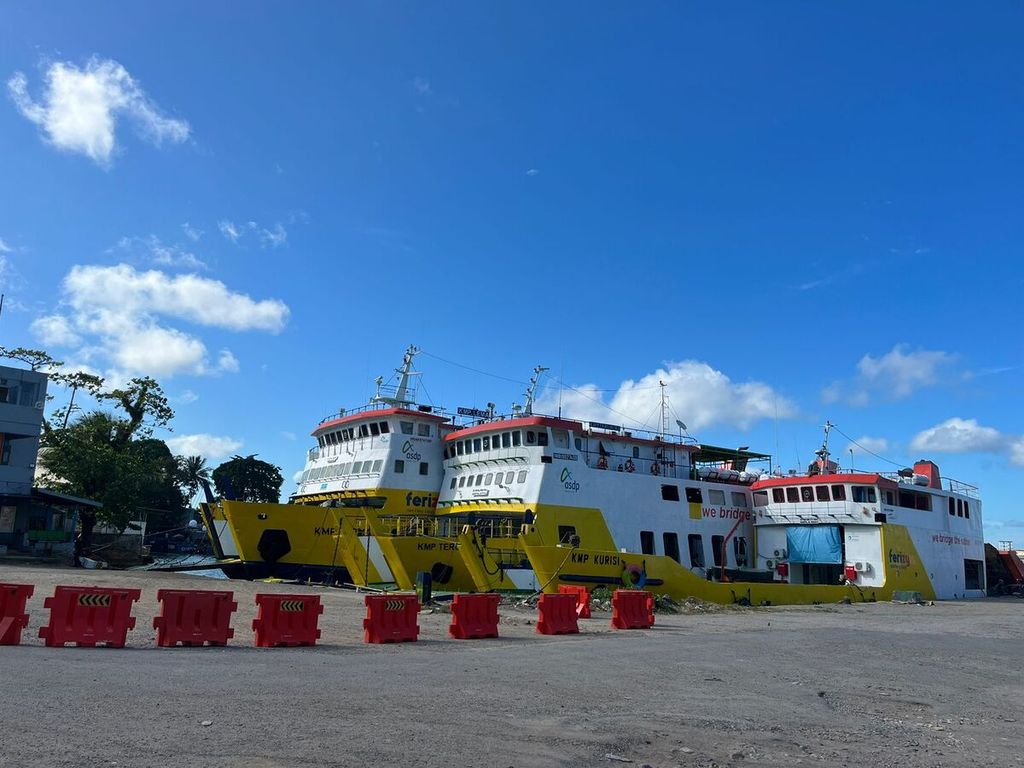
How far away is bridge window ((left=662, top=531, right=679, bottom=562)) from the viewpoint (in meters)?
29.7

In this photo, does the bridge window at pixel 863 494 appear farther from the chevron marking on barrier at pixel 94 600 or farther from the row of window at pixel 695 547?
the chevron marking on barrier at pixel 94 600

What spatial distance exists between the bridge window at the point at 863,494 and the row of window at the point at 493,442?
12649mm

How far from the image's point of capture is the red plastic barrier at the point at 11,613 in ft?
33.4

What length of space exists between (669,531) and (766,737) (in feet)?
77.6

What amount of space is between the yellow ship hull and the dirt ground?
8.43 metres

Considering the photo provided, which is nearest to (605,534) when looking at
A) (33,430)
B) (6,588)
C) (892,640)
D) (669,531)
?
(669,531)

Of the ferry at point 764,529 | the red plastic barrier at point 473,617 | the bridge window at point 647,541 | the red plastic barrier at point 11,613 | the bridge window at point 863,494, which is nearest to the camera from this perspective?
the red plastic barrier at point 11,613

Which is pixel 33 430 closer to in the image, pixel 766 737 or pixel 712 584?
pixel 712 584

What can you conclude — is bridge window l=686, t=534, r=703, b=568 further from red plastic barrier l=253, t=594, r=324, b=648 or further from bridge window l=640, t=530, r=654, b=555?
red plastic barrier l=253, t=594, r=324, b=648

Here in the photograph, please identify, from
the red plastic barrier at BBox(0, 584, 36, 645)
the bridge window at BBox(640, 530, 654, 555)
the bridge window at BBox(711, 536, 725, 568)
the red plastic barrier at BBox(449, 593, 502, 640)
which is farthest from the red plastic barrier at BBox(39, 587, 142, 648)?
the bridge window at BBox(711, 536, 725, 568)

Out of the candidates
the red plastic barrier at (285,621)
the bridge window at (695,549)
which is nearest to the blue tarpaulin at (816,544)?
the bridge window at (695,549)

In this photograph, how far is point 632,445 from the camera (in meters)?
31.5

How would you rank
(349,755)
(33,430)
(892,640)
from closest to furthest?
(349,755) < (892,640) < (33,430)

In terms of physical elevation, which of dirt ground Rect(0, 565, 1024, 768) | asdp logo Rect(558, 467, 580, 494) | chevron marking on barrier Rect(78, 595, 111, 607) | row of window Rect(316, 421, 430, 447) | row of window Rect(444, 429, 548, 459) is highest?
row of window Rect(316, 421, 430, 447)
